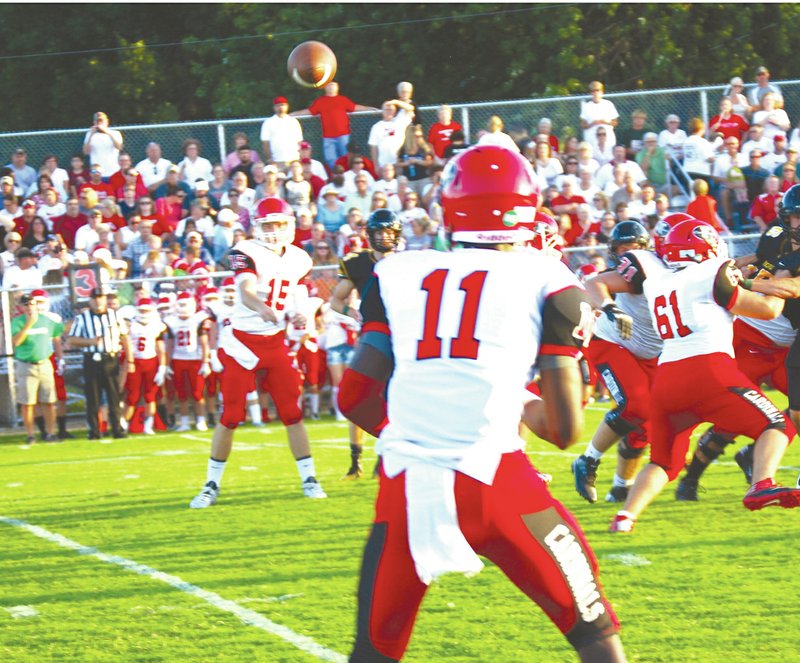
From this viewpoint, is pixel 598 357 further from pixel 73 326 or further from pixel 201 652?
pixel 73 326

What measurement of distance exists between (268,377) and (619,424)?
2279mm

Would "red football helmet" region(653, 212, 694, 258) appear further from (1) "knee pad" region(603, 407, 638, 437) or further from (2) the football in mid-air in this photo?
(2) the football in mid-air

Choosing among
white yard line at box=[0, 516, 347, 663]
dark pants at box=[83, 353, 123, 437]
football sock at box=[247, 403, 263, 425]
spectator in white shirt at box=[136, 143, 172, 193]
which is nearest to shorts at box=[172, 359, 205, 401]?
football sock at box=[247, 403, 263, 425]

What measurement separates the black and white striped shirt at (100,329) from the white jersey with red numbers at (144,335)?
0.26 meters

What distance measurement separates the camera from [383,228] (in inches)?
323

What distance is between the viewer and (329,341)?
1471 cm

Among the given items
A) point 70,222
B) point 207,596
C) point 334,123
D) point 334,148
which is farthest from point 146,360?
point 207,596

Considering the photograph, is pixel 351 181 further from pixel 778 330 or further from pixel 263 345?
pixel 778 330

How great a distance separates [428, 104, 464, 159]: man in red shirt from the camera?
56.1 feet

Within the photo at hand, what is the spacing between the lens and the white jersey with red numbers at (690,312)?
6535 mm

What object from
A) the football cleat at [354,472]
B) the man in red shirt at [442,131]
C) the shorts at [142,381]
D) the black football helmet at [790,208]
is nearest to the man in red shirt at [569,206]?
the man in red shirt at [442,131]

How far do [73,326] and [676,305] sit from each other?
30.3ft

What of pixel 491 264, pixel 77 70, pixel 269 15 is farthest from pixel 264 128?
pixel 491 264

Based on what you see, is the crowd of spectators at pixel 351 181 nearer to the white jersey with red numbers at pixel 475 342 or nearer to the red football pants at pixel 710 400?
the red football pants at pixel 710 400
